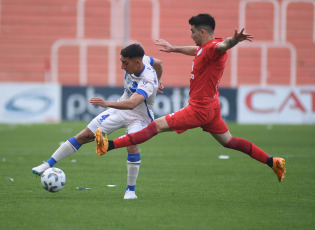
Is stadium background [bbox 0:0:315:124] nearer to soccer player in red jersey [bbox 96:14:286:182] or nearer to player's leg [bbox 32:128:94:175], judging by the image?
player's leg [bbox 32:128:94:175]

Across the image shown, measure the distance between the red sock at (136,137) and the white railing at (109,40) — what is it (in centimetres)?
1907

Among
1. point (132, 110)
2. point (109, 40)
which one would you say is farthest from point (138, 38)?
point (132, 110)

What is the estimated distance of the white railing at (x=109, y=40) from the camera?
1039 inches

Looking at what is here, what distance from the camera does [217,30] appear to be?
27234mm

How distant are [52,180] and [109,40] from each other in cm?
2018

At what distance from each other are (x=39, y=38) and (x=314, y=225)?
22.4 metres

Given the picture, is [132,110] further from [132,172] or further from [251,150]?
[251,150]

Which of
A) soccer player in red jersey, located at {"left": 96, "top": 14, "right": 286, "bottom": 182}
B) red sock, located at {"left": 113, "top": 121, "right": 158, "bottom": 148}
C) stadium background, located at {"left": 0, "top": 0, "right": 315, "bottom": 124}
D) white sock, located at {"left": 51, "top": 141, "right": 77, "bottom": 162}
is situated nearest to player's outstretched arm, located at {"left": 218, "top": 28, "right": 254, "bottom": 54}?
soccer player in red jersey, located at {"left": 96, "top": 14, "right": 286, "bottom": 182}

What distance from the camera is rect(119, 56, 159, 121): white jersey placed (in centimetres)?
727

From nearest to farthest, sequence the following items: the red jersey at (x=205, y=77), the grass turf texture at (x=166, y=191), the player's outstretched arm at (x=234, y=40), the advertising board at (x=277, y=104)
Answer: the grass turf texture at (x=166, y=191), the player's outstretched arm at (x=234, y=40), the red jersey at (x=205, y=77), the advertising board at (x=277, y=104)

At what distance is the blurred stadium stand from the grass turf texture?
39.5 feet

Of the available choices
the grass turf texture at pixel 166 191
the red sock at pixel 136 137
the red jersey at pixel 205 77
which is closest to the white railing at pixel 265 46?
the grass turf texture at pixel 166 191

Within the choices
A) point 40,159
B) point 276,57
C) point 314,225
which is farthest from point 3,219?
point 276,57

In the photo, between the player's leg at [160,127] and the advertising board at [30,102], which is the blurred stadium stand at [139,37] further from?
the player's leg at [160,127]
